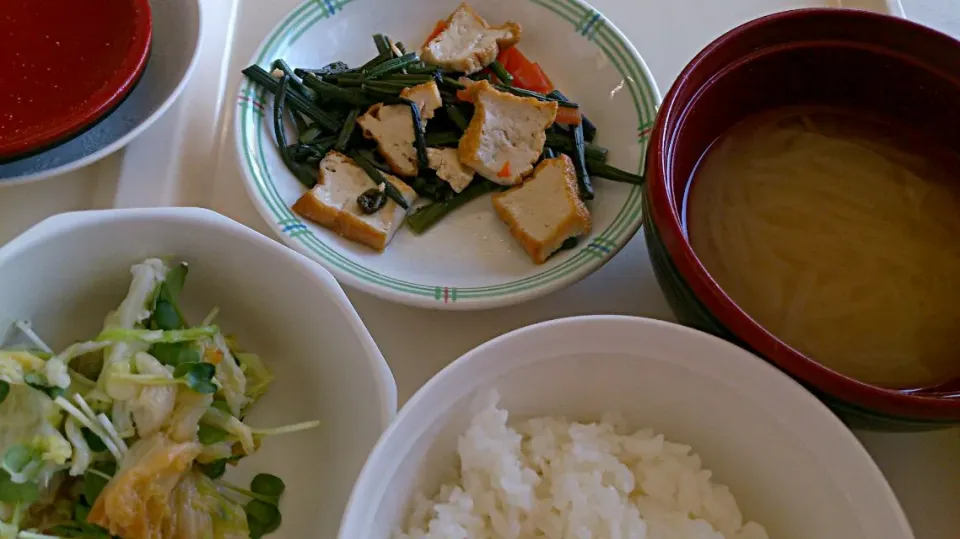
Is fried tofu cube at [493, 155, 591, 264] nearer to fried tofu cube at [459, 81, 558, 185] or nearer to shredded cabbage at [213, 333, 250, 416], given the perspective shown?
fried tofu cube at [459, 81, 558, 185]

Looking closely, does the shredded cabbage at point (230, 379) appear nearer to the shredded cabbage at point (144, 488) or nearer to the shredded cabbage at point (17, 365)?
the shredded cabbage at point (144, 488)

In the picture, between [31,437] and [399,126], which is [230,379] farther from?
[399,126]

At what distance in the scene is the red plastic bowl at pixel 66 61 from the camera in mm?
1200

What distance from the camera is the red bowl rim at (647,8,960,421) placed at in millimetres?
780

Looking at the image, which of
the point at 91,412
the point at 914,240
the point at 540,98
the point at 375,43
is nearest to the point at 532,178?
the point at 540,98

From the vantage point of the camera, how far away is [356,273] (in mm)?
1113

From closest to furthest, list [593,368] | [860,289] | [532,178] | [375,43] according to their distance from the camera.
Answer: [593,368] → [860,289] → [532,178] → [375,43]

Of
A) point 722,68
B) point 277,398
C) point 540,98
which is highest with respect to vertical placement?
point 722,68

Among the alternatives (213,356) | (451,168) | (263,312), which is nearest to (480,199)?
(451,168)

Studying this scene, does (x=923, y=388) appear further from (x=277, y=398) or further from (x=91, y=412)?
(x=91, y=412)

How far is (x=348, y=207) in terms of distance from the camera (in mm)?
1234

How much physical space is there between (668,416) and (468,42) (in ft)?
2.86

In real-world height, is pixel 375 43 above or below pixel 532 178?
above

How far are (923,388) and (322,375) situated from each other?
2.64 ft
